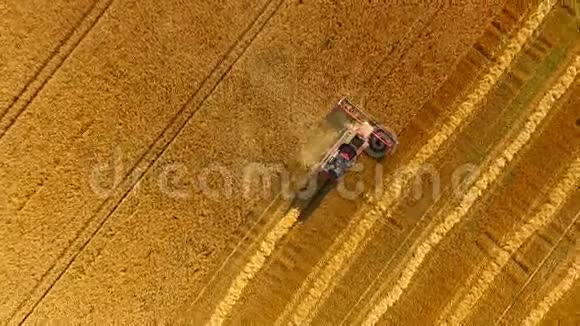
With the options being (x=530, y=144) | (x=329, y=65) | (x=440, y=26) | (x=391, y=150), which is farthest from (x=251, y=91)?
(x=530, y=144)

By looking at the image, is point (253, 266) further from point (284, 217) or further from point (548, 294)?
point (548, 294)

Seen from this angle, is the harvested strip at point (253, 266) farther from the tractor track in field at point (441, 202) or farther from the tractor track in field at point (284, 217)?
the tractor track in field at point (441, 202)

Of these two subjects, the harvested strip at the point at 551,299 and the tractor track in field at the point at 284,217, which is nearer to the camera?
the tractor track in field at the point at 284,217

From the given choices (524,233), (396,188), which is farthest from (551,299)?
(396,188)

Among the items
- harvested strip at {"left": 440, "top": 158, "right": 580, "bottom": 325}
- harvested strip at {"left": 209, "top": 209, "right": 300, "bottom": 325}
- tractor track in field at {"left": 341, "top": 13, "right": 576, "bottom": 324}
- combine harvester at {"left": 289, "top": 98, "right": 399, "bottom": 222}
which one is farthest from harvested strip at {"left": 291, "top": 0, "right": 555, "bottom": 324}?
harvested strip at {"left": 440, "top": 158, "right": 580, "bottom": 325}

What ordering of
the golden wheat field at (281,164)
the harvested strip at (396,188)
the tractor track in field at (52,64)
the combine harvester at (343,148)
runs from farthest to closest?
the harvested strip at (396,188)
the combine harvester at (343,148)
the golden wheat field at (281,164)
the tractor track in field at (52,64)

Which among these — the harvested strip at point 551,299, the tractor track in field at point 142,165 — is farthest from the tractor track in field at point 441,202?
the tractor track in field at point 142,165

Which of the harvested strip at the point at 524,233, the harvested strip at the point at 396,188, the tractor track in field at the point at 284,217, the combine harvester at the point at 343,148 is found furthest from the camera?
the harvested strip at the point at 524,233

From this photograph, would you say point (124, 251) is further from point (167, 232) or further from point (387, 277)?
point (387, 277)
